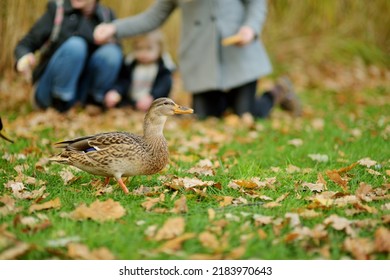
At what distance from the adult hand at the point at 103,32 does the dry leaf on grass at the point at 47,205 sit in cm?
374

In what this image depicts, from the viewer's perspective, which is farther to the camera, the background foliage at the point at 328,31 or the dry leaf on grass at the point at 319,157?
the background foliage at the point at 328,31

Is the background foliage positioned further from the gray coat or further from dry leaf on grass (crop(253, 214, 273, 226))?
dry leaf on grass (crop(253, 214, 273, 226))

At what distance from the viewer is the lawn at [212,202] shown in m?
2.95

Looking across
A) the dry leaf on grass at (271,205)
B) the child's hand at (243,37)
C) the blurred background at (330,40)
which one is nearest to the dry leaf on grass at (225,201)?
the dry leaf on grass at (271,205)

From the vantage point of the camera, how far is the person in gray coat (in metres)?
7.10

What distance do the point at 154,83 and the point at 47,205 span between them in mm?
4497

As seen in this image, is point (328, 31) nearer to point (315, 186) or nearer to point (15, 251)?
point (315, 186)

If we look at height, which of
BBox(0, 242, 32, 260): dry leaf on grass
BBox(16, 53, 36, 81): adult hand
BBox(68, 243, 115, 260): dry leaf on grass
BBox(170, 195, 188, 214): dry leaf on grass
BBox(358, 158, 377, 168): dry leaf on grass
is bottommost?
BBox(358, 158, 377, 168): dry leaf on grass

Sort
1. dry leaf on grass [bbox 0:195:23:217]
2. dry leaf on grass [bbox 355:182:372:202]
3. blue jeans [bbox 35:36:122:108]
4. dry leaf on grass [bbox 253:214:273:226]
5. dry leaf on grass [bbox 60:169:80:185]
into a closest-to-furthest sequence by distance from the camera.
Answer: dry leaf on grass [bbox 253:214:273:226]
dry leaf on grass [bbox 0:195:23:217]
dry leaf on grass [bbox 355:182:372:202]
dry leaf on grass [bbox 60:169:80:185]
blue jeans [bbox 35:36:122:108]

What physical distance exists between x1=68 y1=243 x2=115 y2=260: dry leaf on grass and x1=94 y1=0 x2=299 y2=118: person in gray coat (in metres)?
→ 4.42

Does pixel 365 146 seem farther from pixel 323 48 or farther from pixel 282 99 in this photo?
pixel 323 48

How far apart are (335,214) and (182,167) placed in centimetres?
159

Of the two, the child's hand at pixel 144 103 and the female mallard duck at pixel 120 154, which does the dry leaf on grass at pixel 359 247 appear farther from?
the child's hand at pixel 144 103

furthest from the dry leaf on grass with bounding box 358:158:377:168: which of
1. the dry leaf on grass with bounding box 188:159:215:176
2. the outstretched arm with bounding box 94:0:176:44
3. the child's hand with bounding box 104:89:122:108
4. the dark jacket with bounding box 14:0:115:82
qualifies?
the dark jacket with bounding box 14:0:115:82
